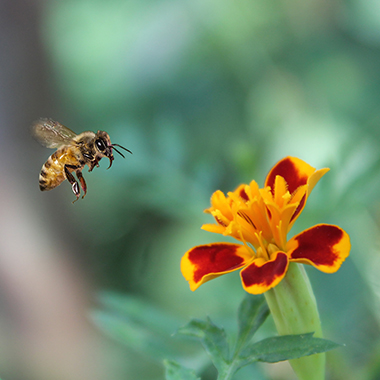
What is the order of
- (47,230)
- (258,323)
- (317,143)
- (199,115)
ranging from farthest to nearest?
(47,230) < (199,115) < (317,143) < (258,323)

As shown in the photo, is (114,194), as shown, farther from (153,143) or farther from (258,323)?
(258,323)

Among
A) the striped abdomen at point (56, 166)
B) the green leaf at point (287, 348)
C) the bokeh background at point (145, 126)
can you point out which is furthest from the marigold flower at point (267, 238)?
the bokeh background at point (145, 126)

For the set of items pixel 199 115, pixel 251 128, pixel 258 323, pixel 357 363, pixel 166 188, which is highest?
pixel 199 115

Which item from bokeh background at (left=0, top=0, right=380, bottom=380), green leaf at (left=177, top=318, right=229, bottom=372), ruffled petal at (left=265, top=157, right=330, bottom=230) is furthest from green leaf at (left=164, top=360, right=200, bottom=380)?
bokeh background at (left=0, top=0, right=380, bottom=380)

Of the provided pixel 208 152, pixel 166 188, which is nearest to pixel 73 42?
pixel 208 152

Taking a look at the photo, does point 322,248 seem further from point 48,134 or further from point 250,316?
point 48,134

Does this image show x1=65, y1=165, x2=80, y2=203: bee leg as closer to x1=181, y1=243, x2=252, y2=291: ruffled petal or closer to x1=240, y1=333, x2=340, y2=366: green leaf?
x1=181, y1=243, x2=252, y2=291: ruffled petal

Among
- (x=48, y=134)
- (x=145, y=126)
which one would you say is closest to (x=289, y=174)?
(x=48, y=134)
